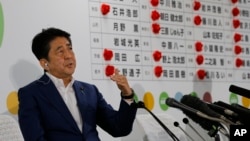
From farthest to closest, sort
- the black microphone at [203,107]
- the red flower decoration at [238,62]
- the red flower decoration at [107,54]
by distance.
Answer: the red flower decoration at [238,62], the red flower decoration at [107,54], the black microphone at [203,107]

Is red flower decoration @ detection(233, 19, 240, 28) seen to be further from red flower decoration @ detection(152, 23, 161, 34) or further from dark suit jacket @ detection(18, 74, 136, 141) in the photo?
dark suit jacket @ detection(18, 74, 136, 141)

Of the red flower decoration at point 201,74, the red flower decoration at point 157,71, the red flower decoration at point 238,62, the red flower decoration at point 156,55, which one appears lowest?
the red flower decoration at point 201,74

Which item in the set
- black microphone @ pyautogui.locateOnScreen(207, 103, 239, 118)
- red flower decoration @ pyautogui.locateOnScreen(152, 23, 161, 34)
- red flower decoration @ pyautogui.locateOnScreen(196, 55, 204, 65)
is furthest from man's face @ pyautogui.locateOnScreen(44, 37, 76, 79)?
red flower decoration @ pyautogui.locateOnScreen(196, 55, 204, 65)

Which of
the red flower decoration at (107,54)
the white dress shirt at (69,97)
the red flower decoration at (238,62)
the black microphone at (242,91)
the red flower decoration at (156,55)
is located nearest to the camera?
A: the black microphone at (242,91)

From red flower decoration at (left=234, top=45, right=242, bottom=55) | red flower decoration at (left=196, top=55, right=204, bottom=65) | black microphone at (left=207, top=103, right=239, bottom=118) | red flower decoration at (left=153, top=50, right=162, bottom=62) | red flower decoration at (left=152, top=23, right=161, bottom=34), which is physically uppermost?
red flower decoration at (left=152, top=23, right=161, bottom=34)

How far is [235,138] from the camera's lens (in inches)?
45.8

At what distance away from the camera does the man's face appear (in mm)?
2025

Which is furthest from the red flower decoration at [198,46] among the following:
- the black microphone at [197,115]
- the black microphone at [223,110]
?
the black microphone at [223,110]

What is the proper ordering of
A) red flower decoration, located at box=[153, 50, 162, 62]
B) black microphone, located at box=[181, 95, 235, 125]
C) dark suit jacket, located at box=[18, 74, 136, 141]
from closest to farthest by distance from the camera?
black microphone, located at box=[181, 95, 235, 125], dark suit jacket, located at box=[18, 74, 136, 141], red flower decoration, located at box=[153, 50, 162, 62]

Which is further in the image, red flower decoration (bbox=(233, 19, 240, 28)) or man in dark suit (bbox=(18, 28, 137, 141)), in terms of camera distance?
red flower decoration (bbox=(233, 19, 240, 28))

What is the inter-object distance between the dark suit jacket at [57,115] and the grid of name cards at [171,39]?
1.68ft

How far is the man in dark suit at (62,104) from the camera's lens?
6.23 feet

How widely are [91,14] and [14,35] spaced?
20.7 inches

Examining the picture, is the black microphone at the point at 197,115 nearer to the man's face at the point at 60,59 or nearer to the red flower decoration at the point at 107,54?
the man's face at the point at 60,59
